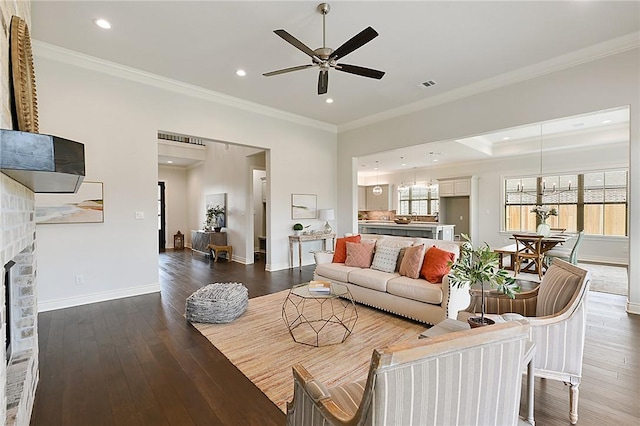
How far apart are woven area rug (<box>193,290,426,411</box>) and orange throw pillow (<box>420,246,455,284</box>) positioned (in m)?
0.58

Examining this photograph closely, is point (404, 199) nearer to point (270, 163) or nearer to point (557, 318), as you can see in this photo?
point (270, 163)

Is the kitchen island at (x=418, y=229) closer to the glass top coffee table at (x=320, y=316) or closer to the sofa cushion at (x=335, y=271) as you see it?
the sofa cushion at (x=335, y=271)

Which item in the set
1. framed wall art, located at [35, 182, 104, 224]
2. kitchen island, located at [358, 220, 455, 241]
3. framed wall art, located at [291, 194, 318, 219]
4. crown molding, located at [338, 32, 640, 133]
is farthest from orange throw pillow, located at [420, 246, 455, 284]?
framed wall art, located at [35, 182, 104, 224]

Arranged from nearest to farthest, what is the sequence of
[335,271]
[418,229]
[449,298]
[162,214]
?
[449,298], [335,271], [418,229], [162,214]

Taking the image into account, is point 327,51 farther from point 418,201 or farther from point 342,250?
point 418,201

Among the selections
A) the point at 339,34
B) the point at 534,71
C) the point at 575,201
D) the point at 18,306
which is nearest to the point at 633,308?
the point at 534,71

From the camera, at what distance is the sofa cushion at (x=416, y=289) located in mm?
3258

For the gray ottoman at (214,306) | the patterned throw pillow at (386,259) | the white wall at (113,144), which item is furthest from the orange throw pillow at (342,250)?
the white wall at (113,144)

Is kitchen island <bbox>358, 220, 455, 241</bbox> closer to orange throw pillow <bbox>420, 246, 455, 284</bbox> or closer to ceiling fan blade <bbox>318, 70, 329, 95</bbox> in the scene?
orange throw pillow <bbox>420, 246, 455, 284</bbox>

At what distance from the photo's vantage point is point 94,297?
427 centimetres

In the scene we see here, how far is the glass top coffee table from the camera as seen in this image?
10.3 ft

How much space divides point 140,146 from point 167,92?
3.40 ft

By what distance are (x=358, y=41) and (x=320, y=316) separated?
123 inches

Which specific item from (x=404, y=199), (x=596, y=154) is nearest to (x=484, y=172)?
(x=596, y=154)
